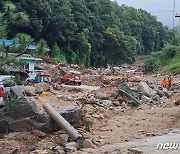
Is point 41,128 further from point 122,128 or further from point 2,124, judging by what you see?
point 122,128

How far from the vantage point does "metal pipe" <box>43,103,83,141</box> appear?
778cm

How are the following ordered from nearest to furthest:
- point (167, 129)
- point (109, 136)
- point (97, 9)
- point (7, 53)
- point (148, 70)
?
point (7, 53), point (109, 136), point (167, 129), point (148, 70), point (97, 9)

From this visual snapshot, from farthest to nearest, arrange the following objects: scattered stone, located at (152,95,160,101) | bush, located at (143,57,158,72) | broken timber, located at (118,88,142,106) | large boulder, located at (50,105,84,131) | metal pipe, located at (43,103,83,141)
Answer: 1. bush, located at (143,57,158,72)
2. scattered stone, located at (152,95,160,101)
3. broken timber, located at (118,88,142,106)
4. large boulder, located at (50,105,84,131)
5. metal pipe, located at (43,103,83,141)

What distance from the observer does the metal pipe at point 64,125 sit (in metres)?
7.78

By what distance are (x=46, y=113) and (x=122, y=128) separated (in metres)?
2.20

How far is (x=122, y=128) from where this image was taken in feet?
31.7

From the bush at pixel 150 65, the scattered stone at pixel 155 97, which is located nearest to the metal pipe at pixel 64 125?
the scattered stone at pixel 155 97

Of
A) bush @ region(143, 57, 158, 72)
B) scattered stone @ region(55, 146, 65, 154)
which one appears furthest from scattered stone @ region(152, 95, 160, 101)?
bush @ region(143, 57, 158, 72)

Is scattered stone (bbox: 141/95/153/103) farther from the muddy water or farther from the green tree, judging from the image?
the green tree

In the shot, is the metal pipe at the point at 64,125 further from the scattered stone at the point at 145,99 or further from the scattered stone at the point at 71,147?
A: the scattered stone at the point at 145,99

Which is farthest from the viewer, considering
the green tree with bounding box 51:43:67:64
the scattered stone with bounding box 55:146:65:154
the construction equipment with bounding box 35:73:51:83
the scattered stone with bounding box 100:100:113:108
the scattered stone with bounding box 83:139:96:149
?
the green tree with bounding box 51:43:67:64

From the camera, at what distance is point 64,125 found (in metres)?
8.35

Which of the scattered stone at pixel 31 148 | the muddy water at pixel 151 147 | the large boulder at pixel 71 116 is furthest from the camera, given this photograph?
the large boulder at pixel 71 116

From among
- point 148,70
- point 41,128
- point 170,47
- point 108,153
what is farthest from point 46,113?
point 170,47
